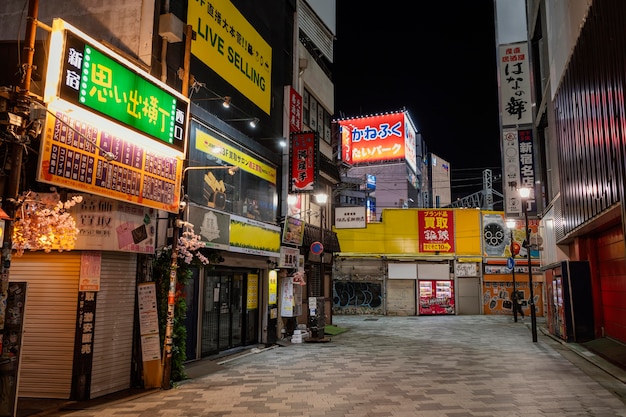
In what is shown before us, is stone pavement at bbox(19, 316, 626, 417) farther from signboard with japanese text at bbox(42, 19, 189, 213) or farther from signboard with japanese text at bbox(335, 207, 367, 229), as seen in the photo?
signboard with japanese text at bbox(335, 207, 367, 229)

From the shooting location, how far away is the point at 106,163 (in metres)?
9.14

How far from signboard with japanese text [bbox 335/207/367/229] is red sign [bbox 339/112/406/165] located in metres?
23.3

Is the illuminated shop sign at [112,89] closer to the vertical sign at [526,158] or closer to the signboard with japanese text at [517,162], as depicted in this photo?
the signboard with japanese text at [517,162]

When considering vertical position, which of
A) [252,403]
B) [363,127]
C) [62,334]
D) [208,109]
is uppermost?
[363,127]

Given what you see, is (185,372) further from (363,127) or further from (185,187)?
(363,127)

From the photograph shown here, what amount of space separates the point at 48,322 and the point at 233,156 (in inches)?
298

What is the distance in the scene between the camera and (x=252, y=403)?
935 cm

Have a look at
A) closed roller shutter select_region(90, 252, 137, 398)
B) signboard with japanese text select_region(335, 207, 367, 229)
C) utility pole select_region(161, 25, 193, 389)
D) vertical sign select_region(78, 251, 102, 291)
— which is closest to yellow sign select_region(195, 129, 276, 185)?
utility pole select_region(161, 25, 193, 389)

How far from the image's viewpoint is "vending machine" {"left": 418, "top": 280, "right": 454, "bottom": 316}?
114 feet

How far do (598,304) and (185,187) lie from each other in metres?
15.6

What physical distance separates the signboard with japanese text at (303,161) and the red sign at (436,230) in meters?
19.3

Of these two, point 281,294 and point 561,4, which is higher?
point 561,4

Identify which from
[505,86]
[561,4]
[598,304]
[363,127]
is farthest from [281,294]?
[363,127]

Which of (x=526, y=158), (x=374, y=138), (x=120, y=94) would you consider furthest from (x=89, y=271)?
(x=374, y=138)
